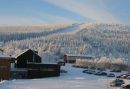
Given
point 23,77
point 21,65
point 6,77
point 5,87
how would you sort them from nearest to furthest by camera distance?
point 5,87 < point 6,77 < point 23,77 < point 21,65

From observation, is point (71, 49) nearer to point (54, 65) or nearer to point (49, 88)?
point (54, 65)

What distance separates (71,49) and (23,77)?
119 metres

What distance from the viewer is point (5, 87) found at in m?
52.9

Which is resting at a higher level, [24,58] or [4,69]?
[24,58]

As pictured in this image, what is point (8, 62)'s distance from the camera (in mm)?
73938

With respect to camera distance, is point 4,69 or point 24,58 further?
point 24,58

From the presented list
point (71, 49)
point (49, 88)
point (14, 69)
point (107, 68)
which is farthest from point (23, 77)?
point (71, 49)

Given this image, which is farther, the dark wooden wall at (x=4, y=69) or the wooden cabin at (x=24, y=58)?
the wooden cabin at (x=24, y=58)

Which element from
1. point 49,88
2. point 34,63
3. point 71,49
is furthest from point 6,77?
point 71,49

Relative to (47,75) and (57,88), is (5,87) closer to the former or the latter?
(57,88)

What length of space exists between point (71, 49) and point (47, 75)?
116 meters

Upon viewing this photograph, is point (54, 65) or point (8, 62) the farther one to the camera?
point (54, 65)

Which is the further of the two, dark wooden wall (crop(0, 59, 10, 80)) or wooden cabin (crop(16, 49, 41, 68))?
wooden cabin (crop(16, 49, 41, 68))

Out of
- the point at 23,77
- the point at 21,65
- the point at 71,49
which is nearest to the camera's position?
the point at 23,77
